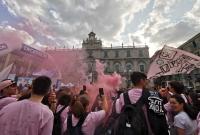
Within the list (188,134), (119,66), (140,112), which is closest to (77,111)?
(140,112)

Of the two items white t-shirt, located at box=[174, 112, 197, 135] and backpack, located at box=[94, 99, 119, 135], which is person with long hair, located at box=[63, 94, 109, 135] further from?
white t-shirt, located at box=[174, 112, 197, 135]

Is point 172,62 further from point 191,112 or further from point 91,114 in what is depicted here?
point 91,114

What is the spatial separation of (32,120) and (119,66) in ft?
238

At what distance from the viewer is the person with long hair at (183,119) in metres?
3.72

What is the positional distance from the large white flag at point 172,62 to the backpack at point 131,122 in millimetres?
4337

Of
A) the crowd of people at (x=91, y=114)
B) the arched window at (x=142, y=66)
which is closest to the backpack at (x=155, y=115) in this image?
the crowd of people at (x=91, y=114)

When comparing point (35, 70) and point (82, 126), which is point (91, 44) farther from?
point (82, 126)

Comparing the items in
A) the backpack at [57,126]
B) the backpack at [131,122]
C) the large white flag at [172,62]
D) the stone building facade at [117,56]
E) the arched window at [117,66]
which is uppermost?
the stone building facade at [117,56]

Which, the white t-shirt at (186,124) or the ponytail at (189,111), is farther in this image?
the ponytail at (189,111)

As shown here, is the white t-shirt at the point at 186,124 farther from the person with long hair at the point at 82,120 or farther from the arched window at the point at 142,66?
the arched window at the point at 142,66

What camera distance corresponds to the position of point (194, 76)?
140 ft

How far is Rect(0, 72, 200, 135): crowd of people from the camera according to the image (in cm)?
251

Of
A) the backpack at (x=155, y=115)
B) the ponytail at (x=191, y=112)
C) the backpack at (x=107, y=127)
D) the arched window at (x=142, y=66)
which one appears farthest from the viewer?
the arched window at (x=142, y=66)

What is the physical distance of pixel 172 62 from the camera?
7328 mm
